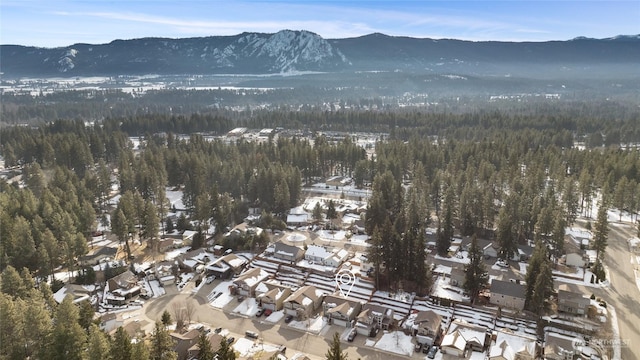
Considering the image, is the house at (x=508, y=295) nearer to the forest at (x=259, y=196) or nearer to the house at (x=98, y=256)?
the forest at (x=259, y=196)

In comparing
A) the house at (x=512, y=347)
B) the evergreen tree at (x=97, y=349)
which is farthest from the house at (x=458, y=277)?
the evergreen tree at (x=97, y=349)

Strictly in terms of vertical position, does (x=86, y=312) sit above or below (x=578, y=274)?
above

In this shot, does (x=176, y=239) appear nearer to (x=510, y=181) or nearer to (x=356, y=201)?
(x=356, y=201)

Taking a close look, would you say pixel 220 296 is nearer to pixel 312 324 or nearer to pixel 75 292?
pixel 312 324

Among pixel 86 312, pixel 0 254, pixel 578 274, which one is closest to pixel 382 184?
pixel 578 274

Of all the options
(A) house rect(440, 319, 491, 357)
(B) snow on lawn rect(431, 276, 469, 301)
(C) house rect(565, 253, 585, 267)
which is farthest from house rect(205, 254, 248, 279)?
(C) house rect(565, 253, 585, 267)
